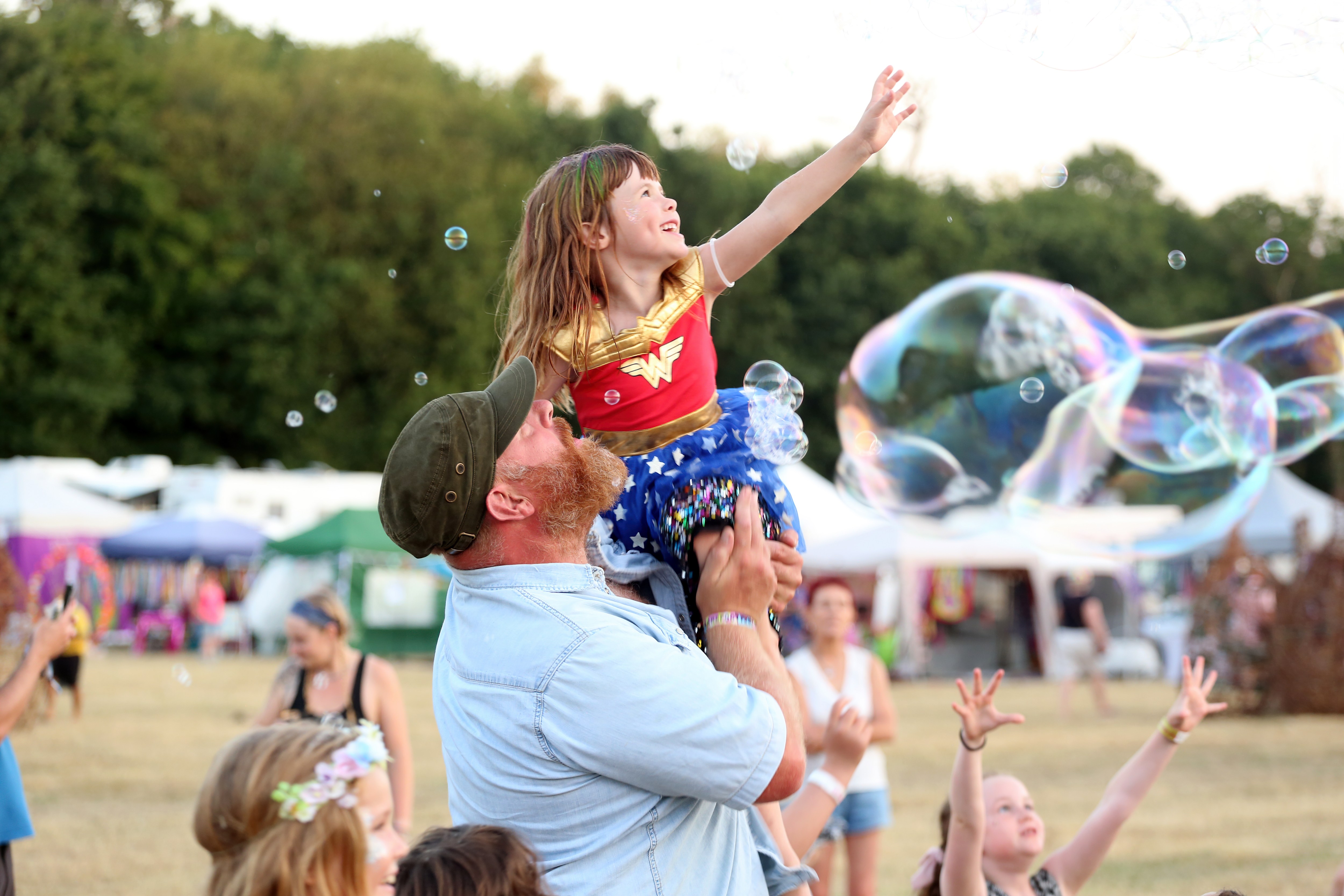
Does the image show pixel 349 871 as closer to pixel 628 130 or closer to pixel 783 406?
pixel 783 406

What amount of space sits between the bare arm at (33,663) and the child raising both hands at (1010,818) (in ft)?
8.44

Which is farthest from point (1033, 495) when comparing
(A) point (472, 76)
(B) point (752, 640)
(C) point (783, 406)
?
(A) point (472, 76)

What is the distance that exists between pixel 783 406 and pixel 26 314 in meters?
32.3

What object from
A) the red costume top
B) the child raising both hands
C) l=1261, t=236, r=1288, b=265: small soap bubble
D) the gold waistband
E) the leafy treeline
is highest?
the leafy treeline

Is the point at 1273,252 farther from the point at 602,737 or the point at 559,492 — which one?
the point at 602,737

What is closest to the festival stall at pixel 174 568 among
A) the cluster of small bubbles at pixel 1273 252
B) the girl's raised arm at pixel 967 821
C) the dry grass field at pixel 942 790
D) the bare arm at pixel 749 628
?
the dry grass field at pixel 942 790

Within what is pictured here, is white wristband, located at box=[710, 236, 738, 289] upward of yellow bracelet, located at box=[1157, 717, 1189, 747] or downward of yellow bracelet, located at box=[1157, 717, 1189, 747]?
upward

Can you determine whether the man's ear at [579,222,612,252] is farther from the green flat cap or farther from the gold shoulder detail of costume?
the green flat cap

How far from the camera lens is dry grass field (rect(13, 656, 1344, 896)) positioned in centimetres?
774

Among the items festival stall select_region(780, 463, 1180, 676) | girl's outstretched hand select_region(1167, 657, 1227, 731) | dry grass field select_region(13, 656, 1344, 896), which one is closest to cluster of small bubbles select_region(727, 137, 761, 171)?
girl's outstretched hand select_region(1167, 657, 1227, 731)

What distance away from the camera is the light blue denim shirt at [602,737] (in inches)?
79.9

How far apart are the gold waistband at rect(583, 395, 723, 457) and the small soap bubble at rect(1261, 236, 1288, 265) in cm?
301

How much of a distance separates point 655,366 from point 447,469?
81cm

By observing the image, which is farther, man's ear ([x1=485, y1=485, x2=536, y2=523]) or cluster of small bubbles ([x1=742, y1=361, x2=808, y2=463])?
cluster of small bubbles ([x1=742, y1=361, x2=808, y2=463])
